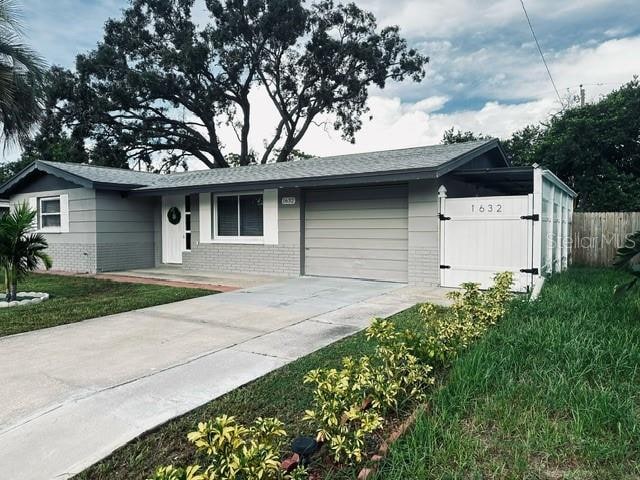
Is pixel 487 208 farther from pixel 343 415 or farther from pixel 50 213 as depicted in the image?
pixel 50 213

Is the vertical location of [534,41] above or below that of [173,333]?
above

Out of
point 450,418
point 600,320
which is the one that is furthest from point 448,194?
point 450,418

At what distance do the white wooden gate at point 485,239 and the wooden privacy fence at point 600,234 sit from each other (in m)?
6.31

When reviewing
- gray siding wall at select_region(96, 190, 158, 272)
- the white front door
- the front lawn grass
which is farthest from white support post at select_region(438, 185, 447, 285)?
gray siding wall at select_region(96, 190, 158, 272)

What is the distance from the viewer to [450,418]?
275 centimetres

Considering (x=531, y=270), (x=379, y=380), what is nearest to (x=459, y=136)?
(x=531, y=270)

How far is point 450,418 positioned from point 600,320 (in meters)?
2.88

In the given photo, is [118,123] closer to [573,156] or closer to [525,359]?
[573,156]

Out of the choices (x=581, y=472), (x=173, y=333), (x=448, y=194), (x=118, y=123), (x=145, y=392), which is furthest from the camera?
(x=118, y=123)

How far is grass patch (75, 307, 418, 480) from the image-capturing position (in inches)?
99.8

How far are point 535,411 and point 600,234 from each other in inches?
477

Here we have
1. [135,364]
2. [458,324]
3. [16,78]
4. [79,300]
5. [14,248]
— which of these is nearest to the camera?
[458,324]

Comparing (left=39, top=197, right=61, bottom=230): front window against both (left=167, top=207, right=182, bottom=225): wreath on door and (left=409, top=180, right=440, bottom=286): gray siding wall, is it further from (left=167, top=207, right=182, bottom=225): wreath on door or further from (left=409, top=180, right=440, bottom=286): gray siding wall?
(left=409, top=180, right=440, bottom=286): gray siding wall

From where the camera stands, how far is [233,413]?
3.17 m
